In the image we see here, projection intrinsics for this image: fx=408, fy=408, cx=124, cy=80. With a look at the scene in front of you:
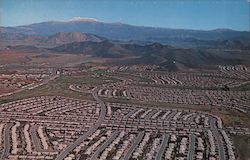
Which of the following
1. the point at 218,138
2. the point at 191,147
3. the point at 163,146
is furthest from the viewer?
the point at 218,138

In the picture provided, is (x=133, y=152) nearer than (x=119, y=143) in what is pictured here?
Yes

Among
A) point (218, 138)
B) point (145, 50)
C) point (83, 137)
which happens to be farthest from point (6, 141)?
point (145, 50)

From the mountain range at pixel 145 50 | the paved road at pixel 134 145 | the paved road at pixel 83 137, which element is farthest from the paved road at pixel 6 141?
the mountain range at pixel 145 50

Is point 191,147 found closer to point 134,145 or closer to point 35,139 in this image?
point 134,145

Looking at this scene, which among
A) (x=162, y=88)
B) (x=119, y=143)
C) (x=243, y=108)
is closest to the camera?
(x=119, y=143)

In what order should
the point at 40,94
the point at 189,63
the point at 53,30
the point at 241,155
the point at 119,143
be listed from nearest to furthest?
the point at 241,155, the point at 119,143, the point at 40,94, the point at 189,63, the point at 53,30

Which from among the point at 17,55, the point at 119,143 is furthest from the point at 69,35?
the point at 119,143

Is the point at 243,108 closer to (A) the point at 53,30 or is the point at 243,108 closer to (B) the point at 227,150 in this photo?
(B) the point at 227,150

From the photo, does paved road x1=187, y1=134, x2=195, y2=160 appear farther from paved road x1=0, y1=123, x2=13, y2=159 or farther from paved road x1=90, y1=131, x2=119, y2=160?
paved road x1=0, y1=123, x2=13, y2=159

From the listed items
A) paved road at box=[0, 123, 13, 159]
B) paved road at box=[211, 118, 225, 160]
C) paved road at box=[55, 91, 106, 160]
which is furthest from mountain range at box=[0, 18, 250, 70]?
paved road at box=[0, 123, 13, 159]

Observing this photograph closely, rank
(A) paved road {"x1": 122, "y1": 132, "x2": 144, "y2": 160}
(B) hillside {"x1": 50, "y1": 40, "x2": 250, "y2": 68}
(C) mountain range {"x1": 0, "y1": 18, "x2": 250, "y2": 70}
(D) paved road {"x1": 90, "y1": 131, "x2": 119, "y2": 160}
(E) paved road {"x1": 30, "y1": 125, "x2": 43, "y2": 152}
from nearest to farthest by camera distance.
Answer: (D) paved road {"x1": 90, "y1": 131, "x2": 119, "y2": 160}
(A) paved road {"x1": 122, "y1": 132, "x2": 144, "y2": 160}
(E) paved road {"x1": 30, "y1": 125, "x2": 43, "y2": 152}
(B) hillside {"x1": 50, "y1": 40, "x2": 250, "y2": 68}
(C) mountain range {"x1": 0, "y1": 18, "x2": 250, "y2": 70}
